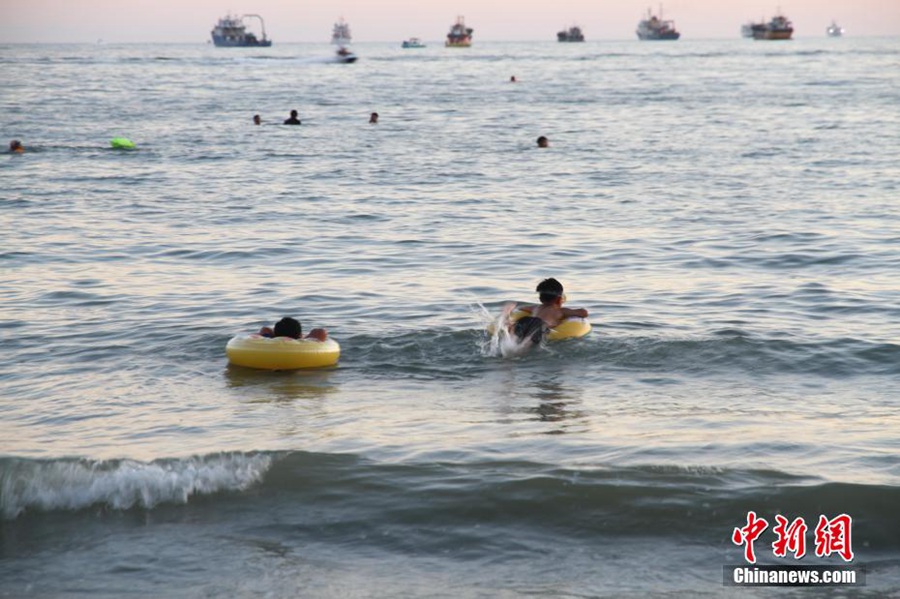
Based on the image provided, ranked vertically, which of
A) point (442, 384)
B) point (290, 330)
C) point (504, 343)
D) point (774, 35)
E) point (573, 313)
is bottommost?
point (442, 384)

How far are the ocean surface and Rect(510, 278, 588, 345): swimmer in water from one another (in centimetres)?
30

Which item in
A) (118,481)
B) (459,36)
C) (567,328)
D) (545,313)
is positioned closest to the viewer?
(118,481)

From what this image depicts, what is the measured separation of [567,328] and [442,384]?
1.87 m

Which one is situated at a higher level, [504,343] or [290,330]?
[290,330]

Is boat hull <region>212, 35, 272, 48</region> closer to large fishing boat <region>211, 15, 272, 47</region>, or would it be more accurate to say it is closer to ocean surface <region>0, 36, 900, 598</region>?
large fishing boat <region>211, 15, 272, 47</region>

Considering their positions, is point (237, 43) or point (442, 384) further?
point (237, 43)

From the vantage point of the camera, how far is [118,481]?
8422mm

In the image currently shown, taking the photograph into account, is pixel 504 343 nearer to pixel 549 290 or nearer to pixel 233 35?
pixel 549 290

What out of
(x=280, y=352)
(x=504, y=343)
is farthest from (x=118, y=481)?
(x=504, y=343)

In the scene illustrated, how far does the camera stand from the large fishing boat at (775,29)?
181m

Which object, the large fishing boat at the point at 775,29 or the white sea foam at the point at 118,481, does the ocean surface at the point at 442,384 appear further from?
the large fishing boat at the point at 775,29

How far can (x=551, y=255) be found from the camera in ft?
58.1

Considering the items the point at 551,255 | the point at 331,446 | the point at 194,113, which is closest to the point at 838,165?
the point at 551,255

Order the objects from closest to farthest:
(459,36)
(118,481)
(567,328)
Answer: (118,481), (567,328), (459,36)
